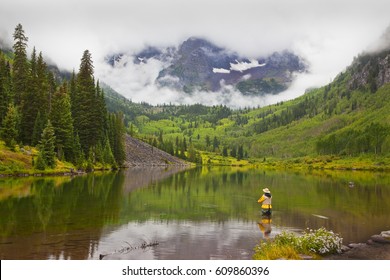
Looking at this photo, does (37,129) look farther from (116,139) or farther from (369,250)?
(369,250)

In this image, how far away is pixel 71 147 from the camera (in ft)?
311

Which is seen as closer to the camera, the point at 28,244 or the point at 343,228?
the point at 28,244

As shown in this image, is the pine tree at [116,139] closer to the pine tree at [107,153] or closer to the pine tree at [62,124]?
Answer: the pine tree at [107,153]

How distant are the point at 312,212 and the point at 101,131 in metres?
88.1

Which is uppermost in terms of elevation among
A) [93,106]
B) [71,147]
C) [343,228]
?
[93,106]

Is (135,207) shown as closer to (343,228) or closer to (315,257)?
(343,228)

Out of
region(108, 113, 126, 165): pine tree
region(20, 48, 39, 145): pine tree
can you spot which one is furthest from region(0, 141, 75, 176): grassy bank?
region(108, 113, 126, 165): pine tree

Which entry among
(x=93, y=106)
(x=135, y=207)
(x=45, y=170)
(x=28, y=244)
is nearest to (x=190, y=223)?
(x=135, y=207)

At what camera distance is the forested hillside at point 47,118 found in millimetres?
80800

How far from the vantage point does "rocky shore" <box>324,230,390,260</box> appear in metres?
20.1

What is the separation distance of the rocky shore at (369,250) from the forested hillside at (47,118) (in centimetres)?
6428

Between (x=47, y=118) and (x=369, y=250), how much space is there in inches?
3345

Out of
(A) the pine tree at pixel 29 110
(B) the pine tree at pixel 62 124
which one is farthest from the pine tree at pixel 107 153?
(A) the pine tree at pixel 29 110

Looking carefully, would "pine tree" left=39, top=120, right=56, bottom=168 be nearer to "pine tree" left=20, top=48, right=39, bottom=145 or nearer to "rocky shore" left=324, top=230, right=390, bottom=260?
"pine tree" left=20, top=48, right=39, bottom=145
